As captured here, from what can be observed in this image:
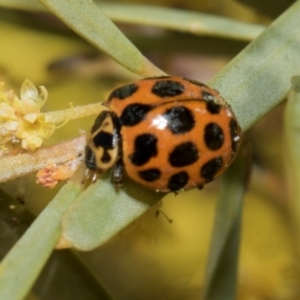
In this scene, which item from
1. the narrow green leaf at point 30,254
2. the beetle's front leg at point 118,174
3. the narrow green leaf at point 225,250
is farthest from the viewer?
the narrow green leaf at point 225,250

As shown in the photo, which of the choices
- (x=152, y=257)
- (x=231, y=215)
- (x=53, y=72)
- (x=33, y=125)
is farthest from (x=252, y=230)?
Answer: (x=33, y=125)

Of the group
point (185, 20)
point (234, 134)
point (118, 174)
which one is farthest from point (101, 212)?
point (185, 20)

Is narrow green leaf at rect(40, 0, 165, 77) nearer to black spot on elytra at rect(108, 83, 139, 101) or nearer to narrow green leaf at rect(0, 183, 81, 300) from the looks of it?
black spot on elytra at rect(108, 83, 139, 101)

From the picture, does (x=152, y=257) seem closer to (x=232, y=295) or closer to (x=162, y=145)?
(x=232, y=295)

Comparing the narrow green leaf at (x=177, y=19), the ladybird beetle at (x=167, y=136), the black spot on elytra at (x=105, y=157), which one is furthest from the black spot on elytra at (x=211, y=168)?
the narrow green leaf at (x=177, y=19)

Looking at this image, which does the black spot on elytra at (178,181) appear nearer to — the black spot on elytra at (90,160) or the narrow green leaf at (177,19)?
the black spot on elytra at (90,160)

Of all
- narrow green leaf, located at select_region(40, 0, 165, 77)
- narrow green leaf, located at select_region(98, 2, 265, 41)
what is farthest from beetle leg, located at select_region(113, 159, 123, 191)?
narrow green leaf, located at select_region(98, 2, 265, 41)

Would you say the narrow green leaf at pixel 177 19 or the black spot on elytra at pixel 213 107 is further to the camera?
the narrow green leaf at pixel 177 19
